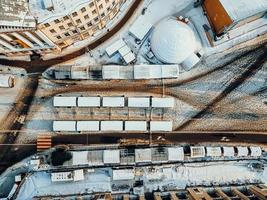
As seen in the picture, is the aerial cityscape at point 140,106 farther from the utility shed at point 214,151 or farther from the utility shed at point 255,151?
the utility shed at point 255,151

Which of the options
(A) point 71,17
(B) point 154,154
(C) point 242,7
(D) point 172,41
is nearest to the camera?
(A) point 71,17

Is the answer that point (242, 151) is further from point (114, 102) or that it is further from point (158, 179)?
point (114, 102)

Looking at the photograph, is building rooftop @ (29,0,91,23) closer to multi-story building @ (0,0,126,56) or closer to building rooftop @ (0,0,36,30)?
multi-story building @ (0,0,126,56)

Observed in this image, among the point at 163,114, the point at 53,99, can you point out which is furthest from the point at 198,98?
the point at 53,99

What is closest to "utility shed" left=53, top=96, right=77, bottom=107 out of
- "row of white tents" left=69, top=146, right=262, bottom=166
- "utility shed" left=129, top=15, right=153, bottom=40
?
"row of white tents" left=69, top=146, right=262, bottom=166

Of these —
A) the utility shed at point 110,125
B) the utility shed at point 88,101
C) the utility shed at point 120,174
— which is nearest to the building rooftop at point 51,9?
the utility shed at point 88,101

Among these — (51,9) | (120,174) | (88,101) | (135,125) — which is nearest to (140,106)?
(135,125)
